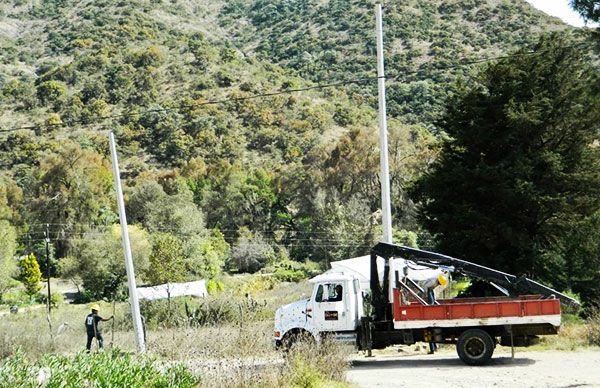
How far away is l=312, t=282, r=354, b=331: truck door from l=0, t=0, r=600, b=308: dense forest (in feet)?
32.0

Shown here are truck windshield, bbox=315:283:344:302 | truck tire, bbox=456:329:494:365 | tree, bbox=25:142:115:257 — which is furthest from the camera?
tree, bbox=25:142:115:257

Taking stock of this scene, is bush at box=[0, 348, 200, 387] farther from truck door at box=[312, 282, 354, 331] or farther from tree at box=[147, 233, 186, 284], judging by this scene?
tree at box=[147, 233, 186, 284]

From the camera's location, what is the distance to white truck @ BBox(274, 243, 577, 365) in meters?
16.3

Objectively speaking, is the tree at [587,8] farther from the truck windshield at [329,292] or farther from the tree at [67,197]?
the tree at [67,197]

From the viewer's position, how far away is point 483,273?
1656 centimetres

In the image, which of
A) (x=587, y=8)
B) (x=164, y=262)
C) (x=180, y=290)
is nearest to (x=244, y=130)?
(x=164, y=262)

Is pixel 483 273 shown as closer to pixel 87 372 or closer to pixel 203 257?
pixel 87 372

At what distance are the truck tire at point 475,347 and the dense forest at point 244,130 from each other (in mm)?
9082

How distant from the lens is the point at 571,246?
28.5 metres

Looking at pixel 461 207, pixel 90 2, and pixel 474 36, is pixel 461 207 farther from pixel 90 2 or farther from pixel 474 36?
pixel 90 2

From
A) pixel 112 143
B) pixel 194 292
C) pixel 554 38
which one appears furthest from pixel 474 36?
pixel 112 143

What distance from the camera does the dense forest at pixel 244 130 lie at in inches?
1160

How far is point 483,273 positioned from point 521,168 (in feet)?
30.1

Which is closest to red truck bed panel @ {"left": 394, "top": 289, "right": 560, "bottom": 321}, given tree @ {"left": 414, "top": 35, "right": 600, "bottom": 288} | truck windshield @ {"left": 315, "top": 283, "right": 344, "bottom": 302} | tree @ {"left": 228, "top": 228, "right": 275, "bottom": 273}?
truck windshield @ {"left": 315, "top": 283, "right": 344, "bottom": 302}
